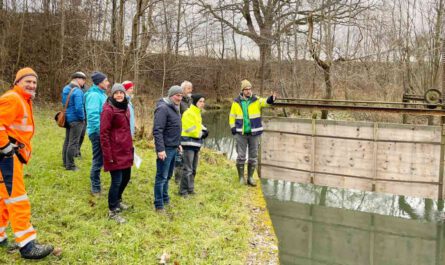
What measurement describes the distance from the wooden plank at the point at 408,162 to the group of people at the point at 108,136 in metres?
2.80

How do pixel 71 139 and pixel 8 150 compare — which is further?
pixel 71 139

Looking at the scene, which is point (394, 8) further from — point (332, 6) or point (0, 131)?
point (0, 131)

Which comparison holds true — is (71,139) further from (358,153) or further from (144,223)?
(358,153)

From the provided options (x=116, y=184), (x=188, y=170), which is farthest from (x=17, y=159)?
(x=188, y=170)

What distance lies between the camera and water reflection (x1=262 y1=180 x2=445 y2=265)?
6059mm

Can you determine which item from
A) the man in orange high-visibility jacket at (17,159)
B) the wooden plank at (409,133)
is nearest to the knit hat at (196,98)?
the man in orange high-visibility jacket at (17,159)

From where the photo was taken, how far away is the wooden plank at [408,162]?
732cm

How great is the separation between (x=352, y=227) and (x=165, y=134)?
433cm

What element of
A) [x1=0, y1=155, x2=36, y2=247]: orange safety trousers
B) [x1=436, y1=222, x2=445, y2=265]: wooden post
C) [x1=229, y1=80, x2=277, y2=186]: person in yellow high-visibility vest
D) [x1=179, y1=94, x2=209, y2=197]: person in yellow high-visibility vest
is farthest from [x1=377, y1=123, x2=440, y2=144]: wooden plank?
[x1=0, y1=155, x2=36, y2=247]: orange safety trousers

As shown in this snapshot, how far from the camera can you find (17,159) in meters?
3.52

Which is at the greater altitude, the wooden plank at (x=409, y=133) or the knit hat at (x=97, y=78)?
the knit hat at (x=97, y=78)

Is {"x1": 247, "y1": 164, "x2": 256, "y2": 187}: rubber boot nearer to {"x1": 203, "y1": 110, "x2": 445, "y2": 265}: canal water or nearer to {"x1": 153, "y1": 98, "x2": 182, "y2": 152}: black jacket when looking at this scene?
{"x1": 203, "y1": 110, "x2": 445, "y2": 265}: canal water

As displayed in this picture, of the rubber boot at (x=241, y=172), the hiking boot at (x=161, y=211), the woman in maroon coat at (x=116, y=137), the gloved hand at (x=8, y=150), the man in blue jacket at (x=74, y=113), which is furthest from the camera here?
the rubber boot at (x=241, y=172)

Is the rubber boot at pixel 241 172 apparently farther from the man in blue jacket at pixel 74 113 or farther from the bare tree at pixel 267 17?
the bare tree at pixel 267 17
